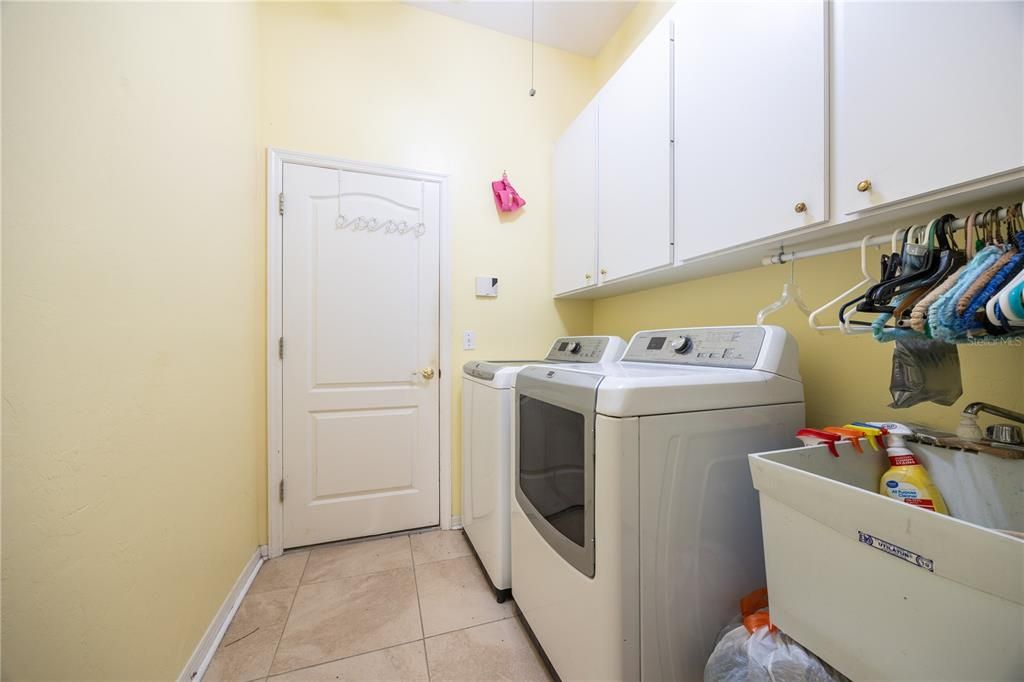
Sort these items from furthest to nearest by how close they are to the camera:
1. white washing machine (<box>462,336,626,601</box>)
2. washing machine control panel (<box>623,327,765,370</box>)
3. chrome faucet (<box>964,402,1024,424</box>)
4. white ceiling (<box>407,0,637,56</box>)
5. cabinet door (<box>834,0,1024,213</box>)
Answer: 1. white ceiling (<box>407,0,637,56</box>)
2. white washing machine (<box>462,336,626,601</box>)
3. washing machine control panel (<box>623,327,765,370</box>)
4. chrome faucet (<box>964,402,1024,424</box>)
5. cabinet door (<box>834,0,1024,213</box>)

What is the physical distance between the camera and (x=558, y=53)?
2387 mm

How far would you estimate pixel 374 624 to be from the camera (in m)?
1.39

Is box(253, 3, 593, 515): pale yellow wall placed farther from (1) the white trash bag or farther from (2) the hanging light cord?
(1) the white trash bag

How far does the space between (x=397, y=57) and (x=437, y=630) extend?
290 centimetres

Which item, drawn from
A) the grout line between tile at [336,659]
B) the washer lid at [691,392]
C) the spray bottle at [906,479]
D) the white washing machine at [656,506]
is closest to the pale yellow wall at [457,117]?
the grout line between tile at [336,659]

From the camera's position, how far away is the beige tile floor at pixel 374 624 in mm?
1194

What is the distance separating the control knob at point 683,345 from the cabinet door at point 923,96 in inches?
22.0

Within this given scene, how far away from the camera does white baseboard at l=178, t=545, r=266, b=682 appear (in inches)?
45.1

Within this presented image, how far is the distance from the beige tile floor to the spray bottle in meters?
1.15

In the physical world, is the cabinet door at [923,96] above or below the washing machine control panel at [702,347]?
above

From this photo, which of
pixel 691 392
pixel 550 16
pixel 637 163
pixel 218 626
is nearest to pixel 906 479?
pixel 691 392

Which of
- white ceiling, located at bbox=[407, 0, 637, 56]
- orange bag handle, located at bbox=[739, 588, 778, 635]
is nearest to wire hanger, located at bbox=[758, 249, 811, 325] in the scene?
orange bag handle, located at bbox=[739, 588, 778, 635]

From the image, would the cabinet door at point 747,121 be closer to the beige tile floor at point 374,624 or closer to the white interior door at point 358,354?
the white interior door at point 358,354

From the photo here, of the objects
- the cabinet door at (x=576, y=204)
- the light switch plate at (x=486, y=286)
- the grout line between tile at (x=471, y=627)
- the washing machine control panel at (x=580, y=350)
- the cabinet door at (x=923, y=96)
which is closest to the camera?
the cabinet door at (x=923, y=96)
